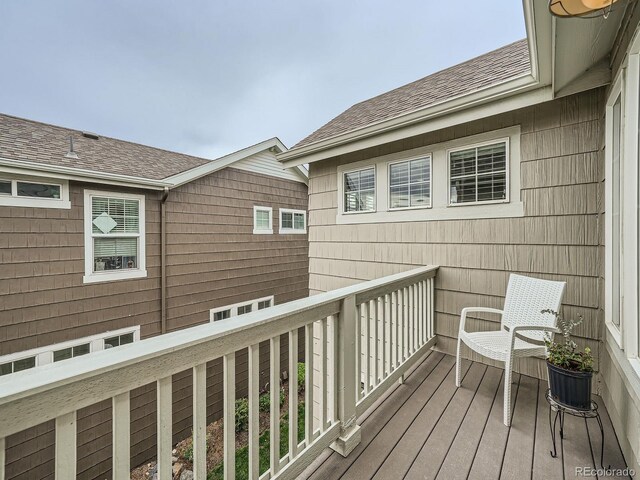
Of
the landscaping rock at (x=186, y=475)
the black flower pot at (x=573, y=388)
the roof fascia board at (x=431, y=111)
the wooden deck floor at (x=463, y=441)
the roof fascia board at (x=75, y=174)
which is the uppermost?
the roof fascia board at (x=431, y=111)

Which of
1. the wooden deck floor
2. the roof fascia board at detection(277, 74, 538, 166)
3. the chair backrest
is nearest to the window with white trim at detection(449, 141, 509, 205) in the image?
the roof fascia board at detection(277, 74, 538, 166)

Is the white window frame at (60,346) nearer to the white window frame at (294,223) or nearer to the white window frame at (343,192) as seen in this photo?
the white window frame at (343,192)

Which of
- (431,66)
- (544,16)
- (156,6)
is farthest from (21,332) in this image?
(431,66)

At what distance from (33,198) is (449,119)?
227 inches

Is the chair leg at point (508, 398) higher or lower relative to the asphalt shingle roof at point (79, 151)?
lower

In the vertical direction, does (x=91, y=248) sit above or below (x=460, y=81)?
below

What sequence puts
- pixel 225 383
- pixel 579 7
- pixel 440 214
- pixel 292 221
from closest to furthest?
pixel 225 383 < pixel 579 7 < pixel 440 214 < pixel 292 221

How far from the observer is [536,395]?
2.39 metres

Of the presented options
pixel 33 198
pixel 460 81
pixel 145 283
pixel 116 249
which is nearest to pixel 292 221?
pixel 145 283

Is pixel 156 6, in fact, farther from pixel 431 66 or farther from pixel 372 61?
pixel 431 66

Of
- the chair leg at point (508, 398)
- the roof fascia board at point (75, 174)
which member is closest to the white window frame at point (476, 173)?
the chair leg at point (508, 398)

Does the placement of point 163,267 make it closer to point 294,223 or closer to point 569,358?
point 294,223

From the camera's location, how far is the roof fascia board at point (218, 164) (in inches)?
227

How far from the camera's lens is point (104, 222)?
5.01m
